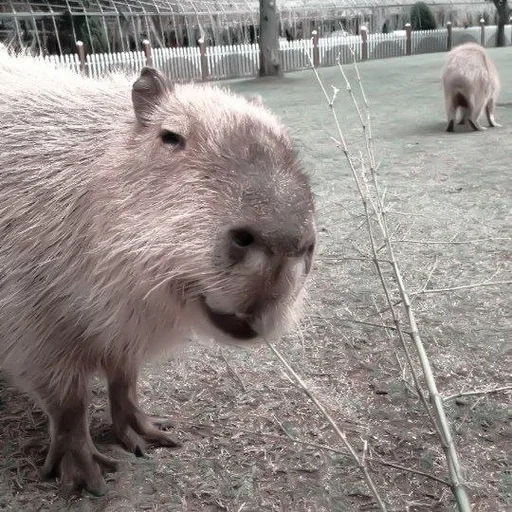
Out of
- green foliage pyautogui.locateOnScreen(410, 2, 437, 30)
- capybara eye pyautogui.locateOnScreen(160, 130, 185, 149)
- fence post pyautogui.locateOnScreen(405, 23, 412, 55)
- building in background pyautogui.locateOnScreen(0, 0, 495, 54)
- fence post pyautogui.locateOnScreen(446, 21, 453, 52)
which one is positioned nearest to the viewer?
capybara eye pyautogui.locateOnScreen(160, 130, 185, 149)

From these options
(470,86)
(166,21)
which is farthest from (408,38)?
(470,86)

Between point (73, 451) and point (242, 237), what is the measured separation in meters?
1.12

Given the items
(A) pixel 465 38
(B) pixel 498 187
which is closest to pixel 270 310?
(B) pixel 498 187

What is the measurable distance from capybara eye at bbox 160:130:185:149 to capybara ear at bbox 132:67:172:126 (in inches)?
4.0

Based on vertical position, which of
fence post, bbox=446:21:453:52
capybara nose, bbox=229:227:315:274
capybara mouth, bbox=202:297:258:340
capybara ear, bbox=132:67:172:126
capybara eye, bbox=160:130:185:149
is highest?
capybara ear, bbox=132:67:172:126

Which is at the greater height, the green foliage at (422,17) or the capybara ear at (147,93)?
the capybara ear at (147,93)

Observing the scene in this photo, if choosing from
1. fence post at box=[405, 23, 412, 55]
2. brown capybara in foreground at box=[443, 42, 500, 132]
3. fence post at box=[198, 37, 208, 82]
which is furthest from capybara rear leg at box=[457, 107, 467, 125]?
fence post at box=[405, 23, 412, 55]

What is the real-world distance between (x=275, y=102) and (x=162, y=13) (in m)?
8.45

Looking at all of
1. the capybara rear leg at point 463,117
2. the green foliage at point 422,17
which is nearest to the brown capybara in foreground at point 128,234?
the capybara rear leg at point 463,117

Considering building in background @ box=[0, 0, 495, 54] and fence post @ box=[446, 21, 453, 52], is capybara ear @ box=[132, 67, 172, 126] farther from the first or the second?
fence post @ box=[446, 21, 453, 52]

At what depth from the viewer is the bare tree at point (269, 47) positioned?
53.1ft

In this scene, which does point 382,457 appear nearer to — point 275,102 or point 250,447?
point 250,447

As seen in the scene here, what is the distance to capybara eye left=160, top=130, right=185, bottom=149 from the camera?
66.7 inches

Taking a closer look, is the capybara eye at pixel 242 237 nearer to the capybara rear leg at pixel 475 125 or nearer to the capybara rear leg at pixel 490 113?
the capybara rear leg at pixel 475 125
